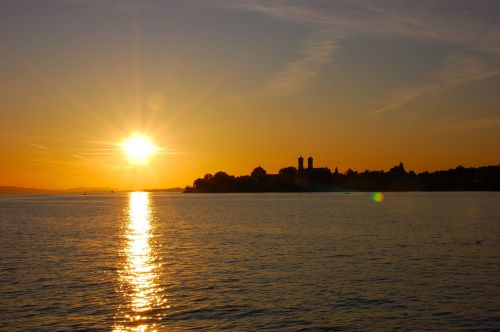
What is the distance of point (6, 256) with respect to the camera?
6469cm


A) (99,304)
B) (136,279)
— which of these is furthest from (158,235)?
(99,304)

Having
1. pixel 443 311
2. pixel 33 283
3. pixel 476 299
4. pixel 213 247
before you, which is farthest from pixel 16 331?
pixel 213 247

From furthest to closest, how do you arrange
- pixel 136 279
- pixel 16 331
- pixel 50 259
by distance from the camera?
pixel 50 259, pixel 136 279, pixel 16 331

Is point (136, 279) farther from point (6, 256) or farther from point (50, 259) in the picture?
point (6, 256)

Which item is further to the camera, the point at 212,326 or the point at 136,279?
the point at 136,279

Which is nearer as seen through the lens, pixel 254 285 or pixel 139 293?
pixel 139 293

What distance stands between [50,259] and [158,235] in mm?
35876

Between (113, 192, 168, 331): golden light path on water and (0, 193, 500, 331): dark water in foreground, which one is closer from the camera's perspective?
(113, 192, 168, 331): golden light path on water

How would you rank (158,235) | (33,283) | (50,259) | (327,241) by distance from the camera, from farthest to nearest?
(158,235), (327,241), (50,259), (33,283)

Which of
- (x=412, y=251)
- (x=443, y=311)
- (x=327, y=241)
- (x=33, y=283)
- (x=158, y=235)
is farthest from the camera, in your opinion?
(x=158, y=235)

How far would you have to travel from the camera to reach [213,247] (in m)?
73.9

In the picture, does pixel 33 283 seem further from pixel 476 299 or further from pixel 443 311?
pixel 476 299

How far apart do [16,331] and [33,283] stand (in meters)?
15.7

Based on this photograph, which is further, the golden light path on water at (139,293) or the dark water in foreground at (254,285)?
the dark water in foreground at (254,285)
